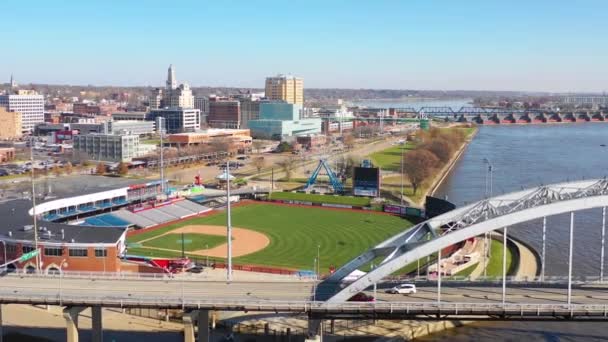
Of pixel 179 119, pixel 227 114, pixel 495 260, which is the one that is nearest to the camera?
pixel 495 260

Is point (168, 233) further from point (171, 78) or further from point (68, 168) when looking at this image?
point (171, 78)

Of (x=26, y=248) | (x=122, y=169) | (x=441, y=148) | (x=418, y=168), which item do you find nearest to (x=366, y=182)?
(x=418, y=168)

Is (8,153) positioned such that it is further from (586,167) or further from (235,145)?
(586,167)

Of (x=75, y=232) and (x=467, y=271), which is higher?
(x=75, y=232)

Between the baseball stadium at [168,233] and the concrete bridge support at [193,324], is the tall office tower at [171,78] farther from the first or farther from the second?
the concrete bridge support at [193,324]

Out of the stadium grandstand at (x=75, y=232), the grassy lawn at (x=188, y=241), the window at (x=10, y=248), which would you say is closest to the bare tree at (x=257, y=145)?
the stadium grandstand at (x=75, y=232)

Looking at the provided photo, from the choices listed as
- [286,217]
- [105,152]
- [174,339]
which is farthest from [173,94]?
[174,339]
